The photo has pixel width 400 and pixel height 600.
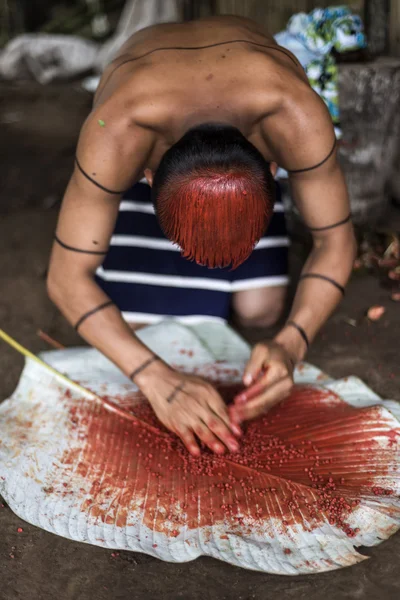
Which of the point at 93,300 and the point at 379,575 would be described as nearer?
the point at 379,575

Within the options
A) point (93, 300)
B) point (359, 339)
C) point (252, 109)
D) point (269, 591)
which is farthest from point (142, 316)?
point (269, 591)

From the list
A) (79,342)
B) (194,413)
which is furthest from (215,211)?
(79,342)

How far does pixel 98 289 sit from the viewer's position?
197cm

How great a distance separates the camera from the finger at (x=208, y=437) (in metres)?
1.69

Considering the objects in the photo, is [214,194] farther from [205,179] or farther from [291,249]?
[291,249]

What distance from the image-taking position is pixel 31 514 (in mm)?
1608

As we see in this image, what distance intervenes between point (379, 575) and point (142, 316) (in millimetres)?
1326

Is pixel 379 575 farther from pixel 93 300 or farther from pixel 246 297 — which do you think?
pixel 246 297

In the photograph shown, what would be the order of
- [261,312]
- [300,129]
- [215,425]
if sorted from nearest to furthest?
[215,425] → [300,129] → [261,312]

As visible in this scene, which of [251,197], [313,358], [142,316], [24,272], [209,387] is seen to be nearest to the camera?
[251,197]

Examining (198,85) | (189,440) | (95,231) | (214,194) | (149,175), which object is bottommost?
(189,440)

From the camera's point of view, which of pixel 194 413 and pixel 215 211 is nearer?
pixel 215 211

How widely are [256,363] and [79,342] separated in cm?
94

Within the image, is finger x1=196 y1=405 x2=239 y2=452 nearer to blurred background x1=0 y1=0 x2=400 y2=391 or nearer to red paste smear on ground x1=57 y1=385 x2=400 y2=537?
red paste smear on ground x1=57 y1=385 x2=400 y2=537
